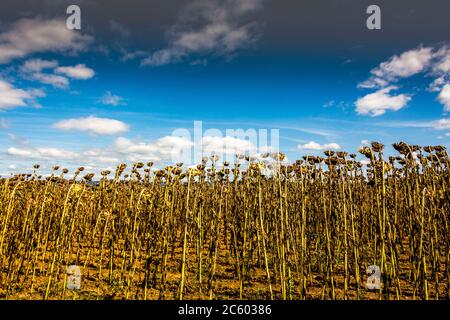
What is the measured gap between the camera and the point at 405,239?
15.6 m

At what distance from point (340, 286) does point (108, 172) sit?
8.47 metres

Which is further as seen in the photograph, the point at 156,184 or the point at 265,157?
the point at 265,157
